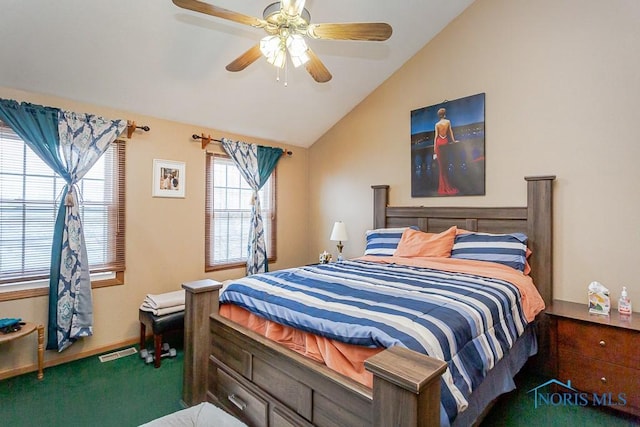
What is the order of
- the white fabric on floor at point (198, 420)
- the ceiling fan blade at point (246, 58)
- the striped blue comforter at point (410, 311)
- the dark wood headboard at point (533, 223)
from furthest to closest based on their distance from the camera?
the dark wood headboard at point (533, 223) < the ceiling fan blade at point (246, 58) < the white fabric on floor at point (198, 420) < the striped blue comforter at point (410, 311)

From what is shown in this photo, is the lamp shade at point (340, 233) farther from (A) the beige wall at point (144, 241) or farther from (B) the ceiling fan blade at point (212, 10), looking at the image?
(B) the ceiling fan blade at point (212, 10)

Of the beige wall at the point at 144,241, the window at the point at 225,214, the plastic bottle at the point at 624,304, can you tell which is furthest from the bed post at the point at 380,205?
the plastic bottle at the point at 624,304

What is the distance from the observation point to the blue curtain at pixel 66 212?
2.67m

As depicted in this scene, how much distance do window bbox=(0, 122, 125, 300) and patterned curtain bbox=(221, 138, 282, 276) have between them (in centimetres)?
129

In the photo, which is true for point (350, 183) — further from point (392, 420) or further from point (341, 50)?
point (392, 420)

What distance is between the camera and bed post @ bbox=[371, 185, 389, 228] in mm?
3881

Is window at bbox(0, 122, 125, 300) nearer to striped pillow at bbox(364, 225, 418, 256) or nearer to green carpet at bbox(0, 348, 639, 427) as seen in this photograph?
green carpet at bbox(0, 348, 639, 427)

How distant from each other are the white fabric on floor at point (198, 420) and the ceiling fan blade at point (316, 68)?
2185 millimetres

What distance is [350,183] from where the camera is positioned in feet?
14.3

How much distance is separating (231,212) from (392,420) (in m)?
3.41

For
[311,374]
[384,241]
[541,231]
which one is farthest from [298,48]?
[541,231]

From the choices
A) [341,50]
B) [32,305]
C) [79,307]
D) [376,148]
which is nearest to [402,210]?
[376,148]

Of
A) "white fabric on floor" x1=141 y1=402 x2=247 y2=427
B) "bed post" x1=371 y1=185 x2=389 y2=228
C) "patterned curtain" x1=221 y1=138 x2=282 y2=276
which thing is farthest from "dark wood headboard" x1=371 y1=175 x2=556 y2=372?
"white fabric on floor" x1=141 y1=402 x2=247 y2=427

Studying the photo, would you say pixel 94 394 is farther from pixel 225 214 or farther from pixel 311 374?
pixel 225 214
